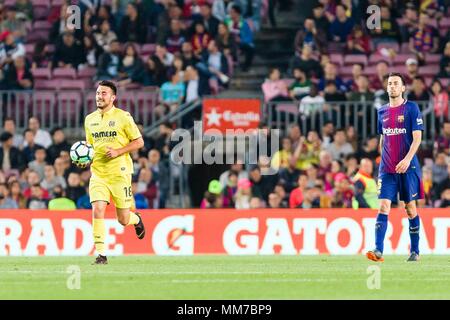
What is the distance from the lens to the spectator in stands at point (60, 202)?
922 inches

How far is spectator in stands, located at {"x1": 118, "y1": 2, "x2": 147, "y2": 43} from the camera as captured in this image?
1087 inches

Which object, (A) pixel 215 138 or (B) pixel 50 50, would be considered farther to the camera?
(B) pixel 50 50

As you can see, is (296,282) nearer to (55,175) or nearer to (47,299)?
(47,299)

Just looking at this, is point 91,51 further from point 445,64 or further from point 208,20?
point 445,64

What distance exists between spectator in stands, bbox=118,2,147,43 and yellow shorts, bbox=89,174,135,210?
1138 cm

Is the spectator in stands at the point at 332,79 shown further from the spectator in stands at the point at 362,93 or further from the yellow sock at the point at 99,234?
the yellow sock at the point at 99,234

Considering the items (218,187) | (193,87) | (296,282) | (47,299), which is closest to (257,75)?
(193,87)

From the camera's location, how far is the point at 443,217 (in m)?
21.4

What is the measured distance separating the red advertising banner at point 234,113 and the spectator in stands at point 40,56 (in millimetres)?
4805

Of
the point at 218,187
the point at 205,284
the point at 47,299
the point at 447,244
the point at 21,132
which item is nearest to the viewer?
the point at 47,299

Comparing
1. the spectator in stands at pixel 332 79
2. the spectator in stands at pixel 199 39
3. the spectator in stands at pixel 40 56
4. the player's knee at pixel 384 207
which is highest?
the spectator in stands at pixel 199 39

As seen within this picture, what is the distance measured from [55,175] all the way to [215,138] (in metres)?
2.88

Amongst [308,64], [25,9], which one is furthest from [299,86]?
[25,9]

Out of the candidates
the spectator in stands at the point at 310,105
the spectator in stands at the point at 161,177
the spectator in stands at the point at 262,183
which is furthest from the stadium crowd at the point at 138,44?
the spectator in stands at the point at 262,183
